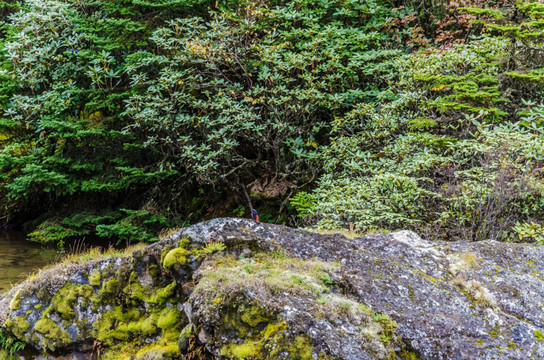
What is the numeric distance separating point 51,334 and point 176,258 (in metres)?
1.88

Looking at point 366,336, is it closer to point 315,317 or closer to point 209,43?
point 315,317

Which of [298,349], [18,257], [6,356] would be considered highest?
[298,349]

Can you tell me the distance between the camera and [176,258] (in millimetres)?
4152

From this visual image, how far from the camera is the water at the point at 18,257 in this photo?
8180mm

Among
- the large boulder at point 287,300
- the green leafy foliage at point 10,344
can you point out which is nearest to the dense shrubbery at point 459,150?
the large boulder at point 287,300

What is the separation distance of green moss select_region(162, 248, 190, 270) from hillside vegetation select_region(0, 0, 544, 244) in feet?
14.4

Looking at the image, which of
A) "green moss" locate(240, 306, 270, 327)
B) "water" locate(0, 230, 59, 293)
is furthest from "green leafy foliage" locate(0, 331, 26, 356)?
"green moss" locate(240, 306, 270, 327)

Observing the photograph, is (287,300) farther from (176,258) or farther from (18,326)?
(18,326)

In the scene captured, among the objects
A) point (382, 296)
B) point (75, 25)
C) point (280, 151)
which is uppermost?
point (75, 25)

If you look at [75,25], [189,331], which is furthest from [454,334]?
[75,25]

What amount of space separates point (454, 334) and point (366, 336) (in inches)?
27.2

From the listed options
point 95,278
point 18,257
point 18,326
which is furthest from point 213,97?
point 18,326

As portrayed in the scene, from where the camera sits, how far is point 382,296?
3369mm

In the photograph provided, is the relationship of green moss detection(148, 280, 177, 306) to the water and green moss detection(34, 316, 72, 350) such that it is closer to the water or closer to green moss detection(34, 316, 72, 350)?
green moss detection(34, 316, 72, 350)
